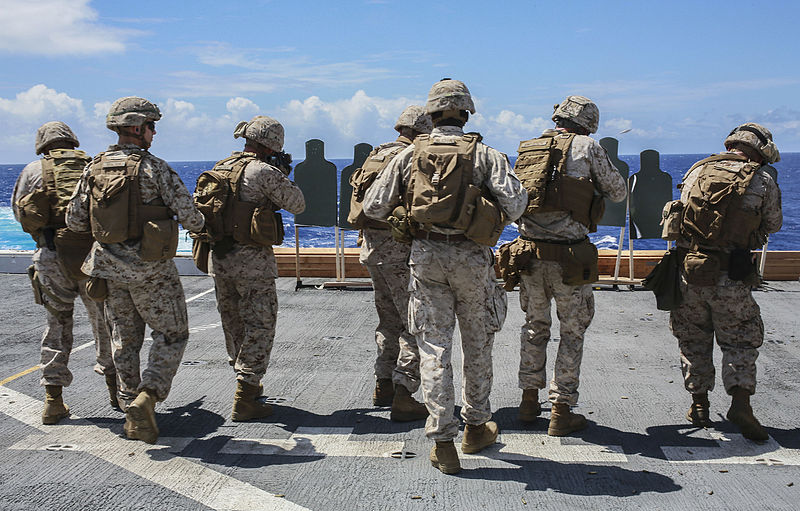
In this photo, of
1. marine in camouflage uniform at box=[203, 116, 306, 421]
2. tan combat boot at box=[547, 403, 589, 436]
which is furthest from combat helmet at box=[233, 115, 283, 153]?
tan combat boot at box=[547, 403, 589, 436]

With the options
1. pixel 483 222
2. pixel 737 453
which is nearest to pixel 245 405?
pixel 483 222

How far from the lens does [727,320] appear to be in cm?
458

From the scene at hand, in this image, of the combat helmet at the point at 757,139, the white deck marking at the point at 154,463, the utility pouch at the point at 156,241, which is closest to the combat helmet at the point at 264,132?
the utility pouch at the point at 156,241

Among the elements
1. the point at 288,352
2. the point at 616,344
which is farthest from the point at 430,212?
the point at 616,344

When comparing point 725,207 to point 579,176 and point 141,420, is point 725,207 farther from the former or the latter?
point 141,420

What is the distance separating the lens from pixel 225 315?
514cm

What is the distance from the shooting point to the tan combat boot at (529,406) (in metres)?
4.73

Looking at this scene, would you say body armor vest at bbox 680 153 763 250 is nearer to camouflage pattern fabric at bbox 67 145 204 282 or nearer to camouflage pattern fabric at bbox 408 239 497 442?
camouflage pattern fabric at bbox 408 239 497 442

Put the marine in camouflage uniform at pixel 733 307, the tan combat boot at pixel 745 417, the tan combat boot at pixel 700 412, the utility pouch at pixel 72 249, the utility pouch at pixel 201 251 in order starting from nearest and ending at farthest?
→ the tan combat boot at pixel 745 417 → the marine in camouflage uniform at pixel 733 307 → the tan combat boot at pixel 700 412 → the utility pouch at pixel 72 249 → the utility pouch at pixel 201 251

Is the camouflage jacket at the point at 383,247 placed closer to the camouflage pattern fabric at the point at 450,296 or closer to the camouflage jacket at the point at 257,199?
the camouflage jacket at the point at 257,199

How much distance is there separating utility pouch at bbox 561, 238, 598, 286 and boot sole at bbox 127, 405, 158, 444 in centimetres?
273

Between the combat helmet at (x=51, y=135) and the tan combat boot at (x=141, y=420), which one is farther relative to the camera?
the combat helmet at (x=51, y=135)

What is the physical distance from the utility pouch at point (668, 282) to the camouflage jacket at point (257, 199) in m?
2.51

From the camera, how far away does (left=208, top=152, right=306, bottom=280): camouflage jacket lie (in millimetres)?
4883
